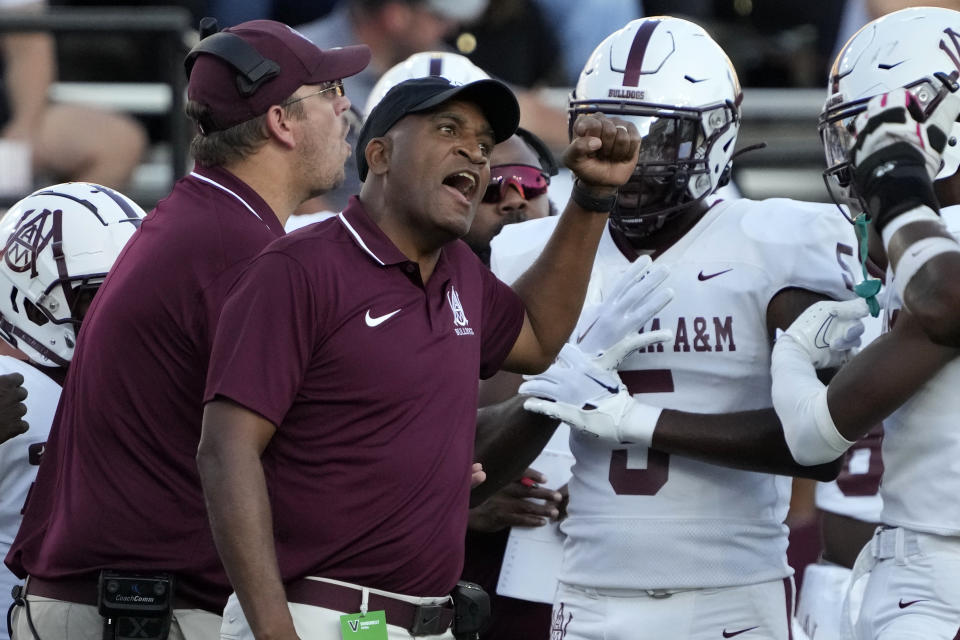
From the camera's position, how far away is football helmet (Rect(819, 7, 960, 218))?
3.25m

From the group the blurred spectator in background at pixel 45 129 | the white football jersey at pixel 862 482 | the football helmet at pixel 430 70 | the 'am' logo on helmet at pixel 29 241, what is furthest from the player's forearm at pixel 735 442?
the blurred spectator in background at pixel 45 129

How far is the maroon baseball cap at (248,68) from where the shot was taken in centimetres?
332

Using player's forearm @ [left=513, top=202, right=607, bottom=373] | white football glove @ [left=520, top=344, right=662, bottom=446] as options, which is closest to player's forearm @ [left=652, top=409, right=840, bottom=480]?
white football glove @ [left=520, top=344, right=662, bottom=446]

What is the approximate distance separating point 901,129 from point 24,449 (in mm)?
2235

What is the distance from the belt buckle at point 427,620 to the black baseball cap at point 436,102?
0.89m

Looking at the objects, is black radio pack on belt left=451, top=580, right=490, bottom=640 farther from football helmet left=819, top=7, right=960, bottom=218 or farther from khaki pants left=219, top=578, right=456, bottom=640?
football helmet left=819, top=7, right=960, bottom=218

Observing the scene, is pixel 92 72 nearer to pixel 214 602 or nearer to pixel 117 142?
pixel 117 142

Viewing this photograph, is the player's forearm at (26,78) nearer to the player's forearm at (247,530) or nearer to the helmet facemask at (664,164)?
the helmet facemask at (664,164)

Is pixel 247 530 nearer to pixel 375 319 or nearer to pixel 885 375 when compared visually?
pixel 375 319

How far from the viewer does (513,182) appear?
4.54 meters

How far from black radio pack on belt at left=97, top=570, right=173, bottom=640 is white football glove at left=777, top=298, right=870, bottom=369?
4.53 feet

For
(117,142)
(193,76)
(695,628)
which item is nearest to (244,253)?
(193,76)

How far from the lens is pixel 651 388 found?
3479mm

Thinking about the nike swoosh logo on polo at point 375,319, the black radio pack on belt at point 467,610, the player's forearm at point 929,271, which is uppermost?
the player's forearm at point 929,271
